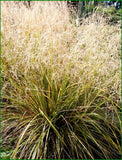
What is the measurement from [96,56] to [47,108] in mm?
731

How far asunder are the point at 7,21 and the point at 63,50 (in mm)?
1288

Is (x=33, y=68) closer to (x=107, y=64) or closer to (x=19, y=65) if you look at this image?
(x=19, y=65)

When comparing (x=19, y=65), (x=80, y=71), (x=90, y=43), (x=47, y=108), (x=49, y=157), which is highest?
(x=90, y=43)

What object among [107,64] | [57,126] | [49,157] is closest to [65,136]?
[57,126]

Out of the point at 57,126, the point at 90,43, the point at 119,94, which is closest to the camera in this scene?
the point at 119,94

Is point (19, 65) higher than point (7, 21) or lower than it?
lower

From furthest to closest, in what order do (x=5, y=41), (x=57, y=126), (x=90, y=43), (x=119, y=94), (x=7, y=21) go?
(x=7, y=21), (x=5, y=41), (x=90, y=43), (x=57, y=126), (x=119, y=94)

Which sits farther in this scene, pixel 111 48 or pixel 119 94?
pixel 111 48

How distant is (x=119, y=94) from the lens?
4.48ft

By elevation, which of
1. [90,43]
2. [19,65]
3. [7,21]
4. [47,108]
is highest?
[7,21]

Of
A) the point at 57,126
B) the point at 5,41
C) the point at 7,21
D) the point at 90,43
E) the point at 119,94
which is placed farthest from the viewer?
the point at 7,21

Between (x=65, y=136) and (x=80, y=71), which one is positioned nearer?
(x=65, y=136)

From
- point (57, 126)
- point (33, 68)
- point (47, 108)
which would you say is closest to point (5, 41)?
point (33, 68)

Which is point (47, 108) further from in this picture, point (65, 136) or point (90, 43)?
point (90, 43)
